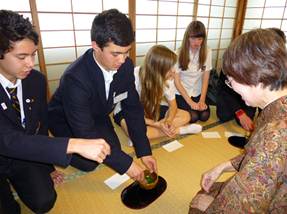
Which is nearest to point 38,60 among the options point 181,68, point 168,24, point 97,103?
point 97,103

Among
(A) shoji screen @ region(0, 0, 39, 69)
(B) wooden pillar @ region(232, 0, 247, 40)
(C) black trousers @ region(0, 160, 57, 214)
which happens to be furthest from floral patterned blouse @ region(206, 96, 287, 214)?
(B) wooden pillar @ region(232, 0, 247, 40)

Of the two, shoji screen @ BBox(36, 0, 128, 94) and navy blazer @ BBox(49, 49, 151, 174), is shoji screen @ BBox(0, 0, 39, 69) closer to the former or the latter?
shoji screen @ BBox(36, 0, 128, 94)

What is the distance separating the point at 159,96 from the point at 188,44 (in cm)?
83

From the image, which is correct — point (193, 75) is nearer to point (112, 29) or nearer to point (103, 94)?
point (103, 94)

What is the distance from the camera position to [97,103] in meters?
1.64

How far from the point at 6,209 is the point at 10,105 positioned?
1.89 ft

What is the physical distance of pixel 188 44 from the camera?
259 cm

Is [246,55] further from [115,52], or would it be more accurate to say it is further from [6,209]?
[6,209]

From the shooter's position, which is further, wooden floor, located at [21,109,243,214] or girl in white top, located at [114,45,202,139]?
girl in white top, located at [114,45,202,139]

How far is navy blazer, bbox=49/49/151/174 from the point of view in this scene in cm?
139

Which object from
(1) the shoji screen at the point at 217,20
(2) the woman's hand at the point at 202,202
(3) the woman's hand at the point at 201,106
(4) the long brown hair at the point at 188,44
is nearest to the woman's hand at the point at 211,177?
(2) the woman's hand at the point at 202,202

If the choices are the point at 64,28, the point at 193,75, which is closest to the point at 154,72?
the point at 193,75

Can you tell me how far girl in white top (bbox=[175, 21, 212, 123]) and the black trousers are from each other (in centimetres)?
174

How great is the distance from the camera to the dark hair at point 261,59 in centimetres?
73
